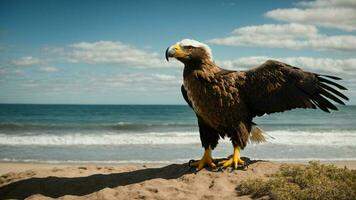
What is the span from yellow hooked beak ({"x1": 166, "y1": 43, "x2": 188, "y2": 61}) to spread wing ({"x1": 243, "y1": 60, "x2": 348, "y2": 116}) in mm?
1139

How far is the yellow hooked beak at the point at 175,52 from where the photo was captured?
5.89 m

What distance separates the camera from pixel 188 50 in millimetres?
6086

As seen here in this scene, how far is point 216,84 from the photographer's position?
20.5 ft

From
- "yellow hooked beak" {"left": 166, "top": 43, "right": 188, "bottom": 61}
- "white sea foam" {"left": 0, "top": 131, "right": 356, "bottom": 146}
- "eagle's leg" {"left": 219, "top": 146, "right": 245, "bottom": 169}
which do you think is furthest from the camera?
"white sea foam" {"left": 0, "top": 131, "right": 356, "bottom": 146}

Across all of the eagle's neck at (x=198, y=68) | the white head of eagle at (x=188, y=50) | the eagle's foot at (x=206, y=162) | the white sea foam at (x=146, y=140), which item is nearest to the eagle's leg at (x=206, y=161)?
the eagle's foot at (x=206, y=162)

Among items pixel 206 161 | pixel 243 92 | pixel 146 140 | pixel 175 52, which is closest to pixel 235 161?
pixel 206 161

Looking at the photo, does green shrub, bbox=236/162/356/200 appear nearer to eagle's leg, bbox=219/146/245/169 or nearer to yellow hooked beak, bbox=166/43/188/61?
eagle's leg, bbox=219/146/245/169

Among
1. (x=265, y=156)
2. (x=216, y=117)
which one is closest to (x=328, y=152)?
(x=265, y=156)

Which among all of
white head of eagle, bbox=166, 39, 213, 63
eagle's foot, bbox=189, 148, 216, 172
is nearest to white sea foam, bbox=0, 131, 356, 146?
eagle's foot, bbox=189, 148, 216, 172

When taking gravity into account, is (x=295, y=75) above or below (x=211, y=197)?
above

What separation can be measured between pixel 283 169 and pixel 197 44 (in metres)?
2.41

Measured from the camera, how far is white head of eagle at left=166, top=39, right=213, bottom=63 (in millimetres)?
5938

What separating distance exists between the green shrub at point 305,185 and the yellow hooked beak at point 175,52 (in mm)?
2056

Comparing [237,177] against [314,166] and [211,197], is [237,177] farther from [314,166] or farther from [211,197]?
[314,166]
